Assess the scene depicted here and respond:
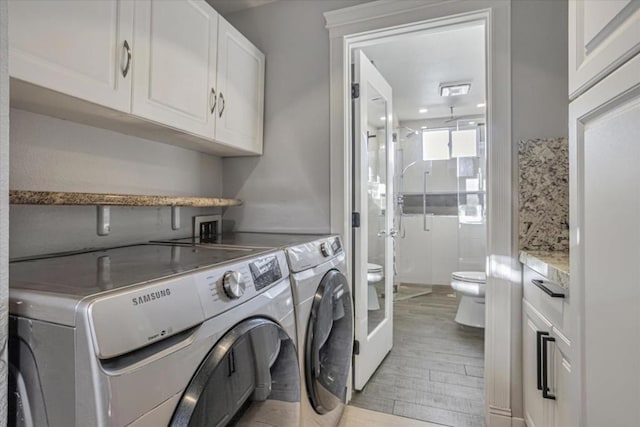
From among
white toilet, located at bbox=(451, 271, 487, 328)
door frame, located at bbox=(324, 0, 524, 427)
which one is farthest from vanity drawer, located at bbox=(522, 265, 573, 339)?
white toilet, located at bbox=(451, 271, 487, 328)

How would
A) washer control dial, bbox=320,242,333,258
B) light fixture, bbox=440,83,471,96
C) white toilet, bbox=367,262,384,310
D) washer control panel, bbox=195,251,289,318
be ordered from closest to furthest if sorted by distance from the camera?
1. washer control panel, bbox=195,251,289,318
2. washer control dial, bbox=320,242,333,258
3. white toilet, bbox=367,262,384,310
4. light fixture, bbox=440,83,471,96

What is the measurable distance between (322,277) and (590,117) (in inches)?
40.0

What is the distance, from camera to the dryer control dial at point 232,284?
810 millimetres

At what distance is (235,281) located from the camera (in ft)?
2.73

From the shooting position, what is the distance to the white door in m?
2.03

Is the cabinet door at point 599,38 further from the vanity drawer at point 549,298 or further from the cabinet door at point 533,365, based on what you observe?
the cabinet door at point 533,365

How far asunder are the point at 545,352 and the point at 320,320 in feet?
2.80

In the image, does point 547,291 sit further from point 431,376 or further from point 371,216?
point 431,376

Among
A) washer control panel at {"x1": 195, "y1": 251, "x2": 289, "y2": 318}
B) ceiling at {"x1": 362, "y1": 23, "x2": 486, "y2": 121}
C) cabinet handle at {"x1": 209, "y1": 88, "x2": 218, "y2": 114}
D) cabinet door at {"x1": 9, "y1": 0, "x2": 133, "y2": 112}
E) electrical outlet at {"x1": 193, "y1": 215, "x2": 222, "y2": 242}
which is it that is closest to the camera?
washer control panel at {"x1": 195, "y1": 251, "x2": 289, "y2": 318}

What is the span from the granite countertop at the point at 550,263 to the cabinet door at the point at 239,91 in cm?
155

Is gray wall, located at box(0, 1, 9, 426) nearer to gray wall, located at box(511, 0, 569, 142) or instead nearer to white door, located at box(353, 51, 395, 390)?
white door, located at box(353, 51, 395, 390)

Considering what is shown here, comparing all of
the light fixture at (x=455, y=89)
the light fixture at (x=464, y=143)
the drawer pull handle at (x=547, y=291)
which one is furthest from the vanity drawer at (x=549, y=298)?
the light fixture at (x=464, y=143)

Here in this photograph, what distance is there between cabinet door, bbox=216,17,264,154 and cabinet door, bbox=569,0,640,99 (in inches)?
56.7

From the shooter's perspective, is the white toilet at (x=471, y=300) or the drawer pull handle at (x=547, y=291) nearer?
the drawer pull handle at (x=547, y=291)
